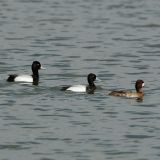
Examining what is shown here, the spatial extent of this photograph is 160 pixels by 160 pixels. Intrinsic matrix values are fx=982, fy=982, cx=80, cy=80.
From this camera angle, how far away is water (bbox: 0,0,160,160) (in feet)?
64.3

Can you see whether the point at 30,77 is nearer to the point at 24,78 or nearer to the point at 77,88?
the point at 24,78

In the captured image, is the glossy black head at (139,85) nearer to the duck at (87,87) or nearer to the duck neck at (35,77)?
the duck at (87,87)

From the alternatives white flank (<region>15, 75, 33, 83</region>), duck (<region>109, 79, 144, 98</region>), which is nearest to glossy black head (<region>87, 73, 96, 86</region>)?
duck (<region>109, 79, 144, 98</region>)

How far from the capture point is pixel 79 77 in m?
28.5

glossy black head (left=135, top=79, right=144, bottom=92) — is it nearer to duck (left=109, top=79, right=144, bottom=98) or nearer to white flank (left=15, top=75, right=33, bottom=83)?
duck (left=109, top=79, right=144, bottom=98)

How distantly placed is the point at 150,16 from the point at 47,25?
5.51 m

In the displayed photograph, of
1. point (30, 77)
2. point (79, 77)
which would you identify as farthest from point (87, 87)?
point (79, 77)

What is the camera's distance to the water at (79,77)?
1959 cm

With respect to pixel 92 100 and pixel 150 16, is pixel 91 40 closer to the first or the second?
pixel 150 16

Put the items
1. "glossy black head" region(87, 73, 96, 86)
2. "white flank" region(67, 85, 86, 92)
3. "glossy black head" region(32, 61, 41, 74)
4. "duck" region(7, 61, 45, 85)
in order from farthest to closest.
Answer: "glossy black head" region(32, 61, 41, 74) → "duck" region(7, 61, 45, 85) → "glossy black head" region(87, 73, 96, 86) → "white flank" region(67, 85, 86, 92)

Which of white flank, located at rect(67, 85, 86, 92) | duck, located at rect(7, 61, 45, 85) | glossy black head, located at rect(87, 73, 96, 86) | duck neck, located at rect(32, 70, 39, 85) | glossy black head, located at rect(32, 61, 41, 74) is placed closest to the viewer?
white flank, located at rect(67, 85, 86, 92)

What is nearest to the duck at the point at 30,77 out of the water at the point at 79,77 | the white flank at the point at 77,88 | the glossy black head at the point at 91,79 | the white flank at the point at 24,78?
the white flank at the point at 24,78

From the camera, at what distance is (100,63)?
1227 inches

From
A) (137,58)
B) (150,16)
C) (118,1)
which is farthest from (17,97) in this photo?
(118,1)
